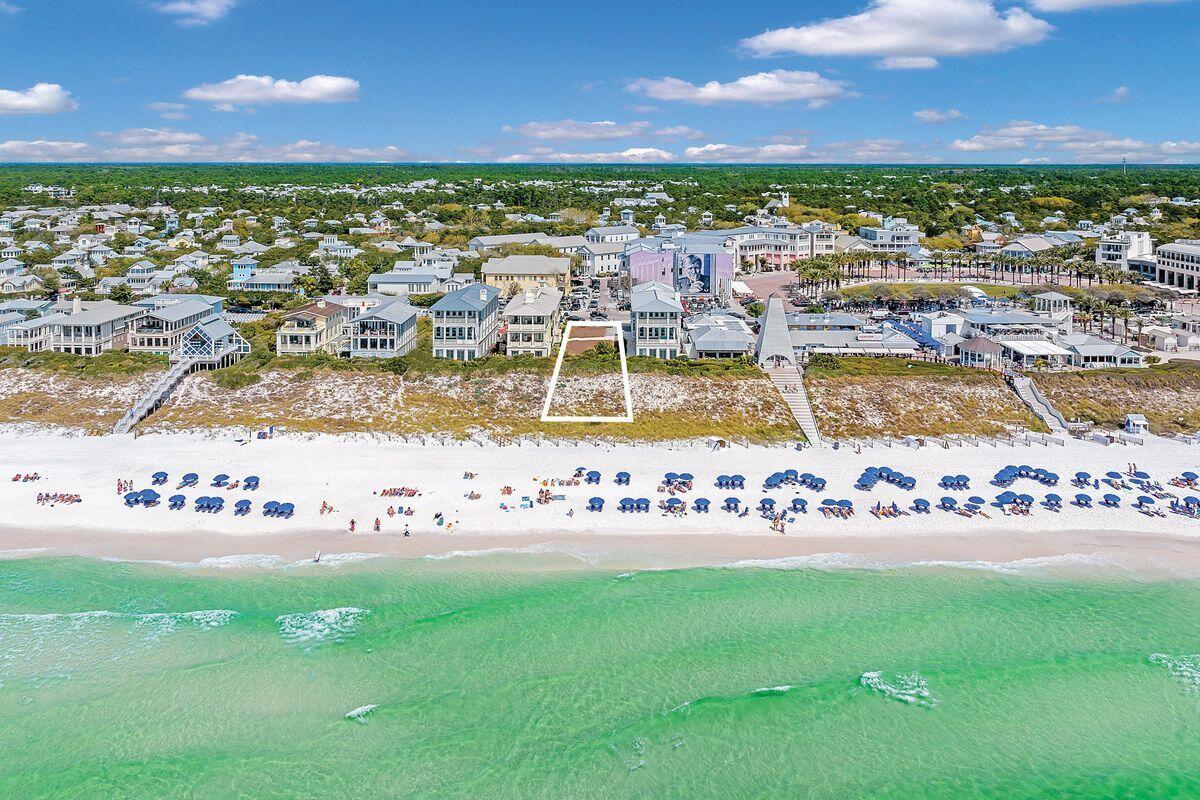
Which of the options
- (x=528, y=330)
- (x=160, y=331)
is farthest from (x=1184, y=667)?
(x=160, y=331)

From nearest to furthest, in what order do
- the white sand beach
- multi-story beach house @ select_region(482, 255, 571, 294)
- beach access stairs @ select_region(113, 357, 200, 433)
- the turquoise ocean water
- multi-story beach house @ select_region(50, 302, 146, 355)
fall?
the turquoise ocean water → the white sand beach → beach access stairs @ select_region(113, 357, 200, 433) → multi-story beach house @ select_region(50, 302, 146, 355) → multi-story beach house @ select_region(482, 255, 571, 294)

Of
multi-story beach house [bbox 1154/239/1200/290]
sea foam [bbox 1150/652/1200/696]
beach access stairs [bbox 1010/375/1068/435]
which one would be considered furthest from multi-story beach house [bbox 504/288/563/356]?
multi-story beach house [bbox 1154/239/1200/290]

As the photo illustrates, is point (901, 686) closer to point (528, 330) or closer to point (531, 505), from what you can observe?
point (531, 505)

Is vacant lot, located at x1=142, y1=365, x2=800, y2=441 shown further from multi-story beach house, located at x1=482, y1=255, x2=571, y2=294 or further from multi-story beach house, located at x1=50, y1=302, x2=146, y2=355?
multi-story beach house, located at x1=482, y1=255, x2=571, y2=294

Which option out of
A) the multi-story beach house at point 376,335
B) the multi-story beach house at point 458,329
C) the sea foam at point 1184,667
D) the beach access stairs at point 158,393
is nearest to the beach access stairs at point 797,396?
the sea foam at point 1184,667

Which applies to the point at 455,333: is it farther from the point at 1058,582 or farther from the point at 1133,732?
the point at 1133,732
